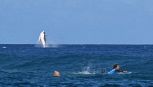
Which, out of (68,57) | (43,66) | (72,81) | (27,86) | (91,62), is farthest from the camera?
(68,57)

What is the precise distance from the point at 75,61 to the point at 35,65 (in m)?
6.61

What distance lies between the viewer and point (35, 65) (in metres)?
72.8

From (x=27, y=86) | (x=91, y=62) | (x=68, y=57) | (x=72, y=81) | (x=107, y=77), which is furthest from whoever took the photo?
(x=68, y=57)

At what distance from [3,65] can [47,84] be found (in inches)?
1152

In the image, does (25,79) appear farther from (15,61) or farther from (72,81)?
(15,61)

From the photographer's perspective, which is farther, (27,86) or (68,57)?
(68,57)

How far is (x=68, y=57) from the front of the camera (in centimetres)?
8375

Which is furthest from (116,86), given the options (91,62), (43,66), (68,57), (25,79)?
(68,57)

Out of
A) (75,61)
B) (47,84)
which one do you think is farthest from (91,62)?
(47,84)

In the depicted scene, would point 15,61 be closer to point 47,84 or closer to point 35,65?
point 35,65

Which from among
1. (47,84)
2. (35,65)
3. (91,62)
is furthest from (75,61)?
(47,84)

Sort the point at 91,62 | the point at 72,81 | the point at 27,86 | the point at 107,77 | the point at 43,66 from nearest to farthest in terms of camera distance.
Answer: the point at 27,86, the point at 72,81, the point at 107,77, the point at 43,66, the point at 91,62

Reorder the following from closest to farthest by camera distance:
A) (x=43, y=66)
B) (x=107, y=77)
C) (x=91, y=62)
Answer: (x=107, y=77) < (x=43, y=66) < (x=91, y=62)

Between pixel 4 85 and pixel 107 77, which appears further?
pixel 107 77
